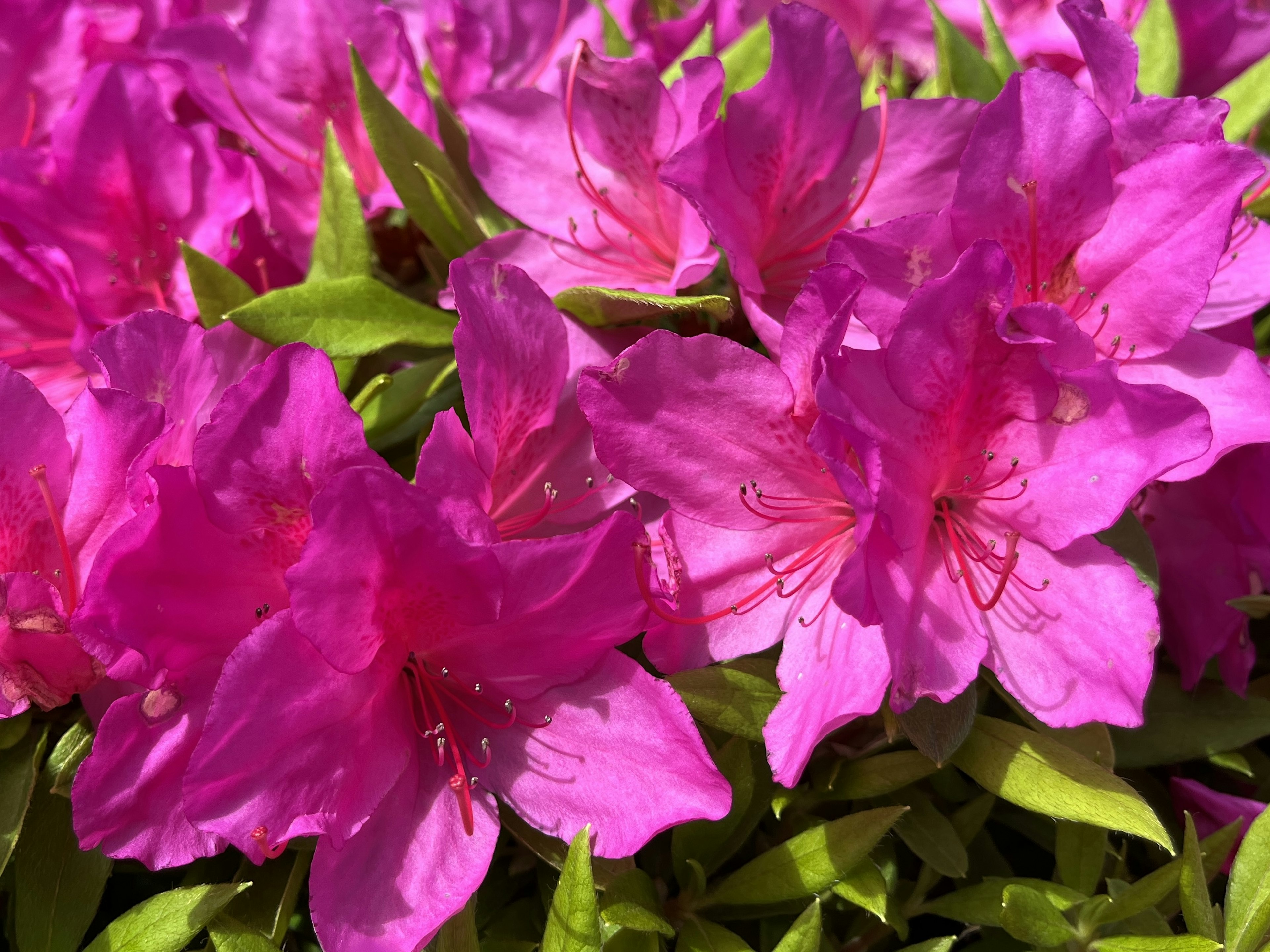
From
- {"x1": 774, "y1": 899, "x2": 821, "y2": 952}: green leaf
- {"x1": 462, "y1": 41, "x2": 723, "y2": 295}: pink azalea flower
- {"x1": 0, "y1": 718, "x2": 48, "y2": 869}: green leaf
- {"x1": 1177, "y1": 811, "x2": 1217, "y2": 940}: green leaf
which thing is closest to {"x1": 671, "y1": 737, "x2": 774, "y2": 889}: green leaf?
{"x1": 774, "y1": 899, "x2": 821, "y2": 952}: green leaf

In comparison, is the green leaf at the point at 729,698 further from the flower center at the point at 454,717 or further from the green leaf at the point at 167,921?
the green leaf at the point at 167,921

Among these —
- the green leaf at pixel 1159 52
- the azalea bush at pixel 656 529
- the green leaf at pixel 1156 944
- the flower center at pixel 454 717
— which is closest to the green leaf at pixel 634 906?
the azalea bush at pixel 656 529

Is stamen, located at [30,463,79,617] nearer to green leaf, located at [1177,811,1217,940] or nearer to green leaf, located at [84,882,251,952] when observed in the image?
green leaf, located at [84,882,251,952]

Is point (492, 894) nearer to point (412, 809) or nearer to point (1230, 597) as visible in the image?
point (412, 809)

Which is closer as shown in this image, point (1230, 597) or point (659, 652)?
point (659, 652)

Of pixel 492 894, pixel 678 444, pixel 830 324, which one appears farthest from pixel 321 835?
pixel 830 324

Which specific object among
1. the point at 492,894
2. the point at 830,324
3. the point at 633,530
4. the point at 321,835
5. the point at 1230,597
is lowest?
the point at 492,894
